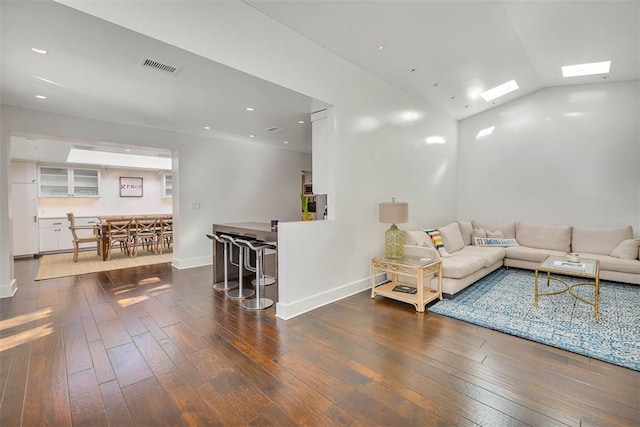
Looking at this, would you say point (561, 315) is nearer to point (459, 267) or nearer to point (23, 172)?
point (459, 267)

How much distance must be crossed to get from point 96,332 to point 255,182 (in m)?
4.34

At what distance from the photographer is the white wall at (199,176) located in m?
3.85

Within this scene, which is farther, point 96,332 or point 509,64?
point 509,64

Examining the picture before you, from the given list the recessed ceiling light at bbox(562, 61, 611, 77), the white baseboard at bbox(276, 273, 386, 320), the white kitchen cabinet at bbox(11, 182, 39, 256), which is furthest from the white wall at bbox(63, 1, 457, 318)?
the white kitchen cabinet at bbox(11, 182, 39, 256)

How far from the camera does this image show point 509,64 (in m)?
4.42

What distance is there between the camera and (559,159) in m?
5.54

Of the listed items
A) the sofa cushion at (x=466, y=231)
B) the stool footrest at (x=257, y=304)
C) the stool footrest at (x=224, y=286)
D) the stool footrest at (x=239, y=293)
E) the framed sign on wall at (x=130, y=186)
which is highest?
the framed sign on wall at (x=130, y=186)

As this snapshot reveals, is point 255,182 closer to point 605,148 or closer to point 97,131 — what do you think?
point 97,131

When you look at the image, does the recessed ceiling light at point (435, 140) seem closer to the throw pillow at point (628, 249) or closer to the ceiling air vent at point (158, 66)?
the throw pillow at point (628, 249)

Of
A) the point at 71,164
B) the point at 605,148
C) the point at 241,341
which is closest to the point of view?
the point at 241,341

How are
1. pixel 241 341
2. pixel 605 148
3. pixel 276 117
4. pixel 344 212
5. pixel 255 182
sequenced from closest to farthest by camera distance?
pixel 241 341
pixel 344 212
pixel 276 117
pixel 605 148
pixel 255 182

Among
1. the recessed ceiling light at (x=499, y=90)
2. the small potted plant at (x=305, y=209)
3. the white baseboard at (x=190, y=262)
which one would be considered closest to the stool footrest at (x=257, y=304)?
the small potted plant at (x=305, y=209)

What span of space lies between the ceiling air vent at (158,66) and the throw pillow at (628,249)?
6.68 m

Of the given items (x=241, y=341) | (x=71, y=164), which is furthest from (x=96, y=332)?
(x=71, y=164)
